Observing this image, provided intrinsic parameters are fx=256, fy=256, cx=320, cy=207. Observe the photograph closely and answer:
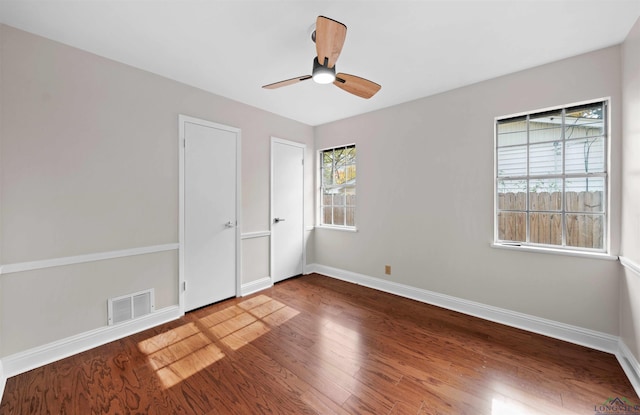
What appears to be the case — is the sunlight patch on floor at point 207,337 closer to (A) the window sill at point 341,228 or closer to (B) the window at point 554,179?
(A) the window sill at point 341,228

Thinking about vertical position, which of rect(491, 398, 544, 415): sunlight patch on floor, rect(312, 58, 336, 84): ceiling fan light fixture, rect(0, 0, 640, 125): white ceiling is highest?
rect(0, 0, 640, 125): white ceiling

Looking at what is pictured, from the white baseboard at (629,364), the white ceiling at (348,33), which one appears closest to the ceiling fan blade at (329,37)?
the white ceiling at (348,33)

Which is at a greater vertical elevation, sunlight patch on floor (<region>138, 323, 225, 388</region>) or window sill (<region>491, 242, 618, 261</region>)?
window sill (<region>491, 242, 618, 261</region>)

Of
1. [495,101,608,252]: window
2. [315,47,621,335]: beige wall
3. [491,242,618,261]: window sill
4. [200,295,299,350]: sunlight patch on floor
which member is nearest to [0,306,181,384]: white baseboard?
[200,295,299,350]: sunlight patch on floor

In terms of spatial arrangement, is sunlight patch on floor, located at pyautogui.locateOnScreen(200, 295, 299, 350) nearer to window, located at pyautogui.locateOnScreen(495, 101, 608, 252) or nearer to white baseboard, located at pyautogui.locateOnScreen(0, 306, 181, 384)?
white baseboard, located at pyautogui.locateOnScreen(0, 306, 181, 384)

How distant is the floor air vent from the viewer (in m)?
2.35

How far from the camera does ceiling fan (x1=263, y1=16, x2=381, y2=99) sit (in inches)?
59.6

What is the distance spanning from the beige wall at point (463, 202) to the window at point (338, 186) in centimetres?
20

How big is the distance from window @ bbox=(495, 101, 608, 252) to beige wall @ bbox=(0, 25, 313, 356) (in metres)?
3.49

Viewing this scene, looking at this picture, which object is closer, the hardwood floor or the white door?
the hardwood floor

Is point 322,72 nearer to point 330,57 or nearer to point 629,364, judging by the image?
point 330,57

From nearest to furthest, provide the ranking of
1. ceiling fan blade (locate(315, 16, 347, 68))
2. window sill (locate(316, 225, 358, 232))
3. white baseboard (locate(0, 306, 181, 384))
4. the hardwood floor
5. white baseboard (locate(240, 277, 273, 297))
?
ceiling fan blade (locate(315, 16, 347, 68))
the hardwood floor
white baseboard (locate(0, 306, 181, 384))
white baseboard (locate(240, 277, 273, 297))
window sill (locate(316, 225, 358, 232))

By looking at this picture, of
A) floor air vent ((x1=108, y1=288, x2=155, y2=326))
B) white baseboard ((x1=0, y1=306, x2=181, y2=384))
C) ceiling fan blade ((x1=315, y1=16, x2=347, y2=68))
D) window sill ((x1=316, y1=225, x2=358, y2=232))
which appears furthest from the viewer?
window sill ((x1=316, y1=225, x2=358, y2=232))

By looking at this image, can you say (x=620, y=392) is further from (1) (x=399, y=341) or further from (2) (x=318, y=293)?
(2) (x=318, y=293)
